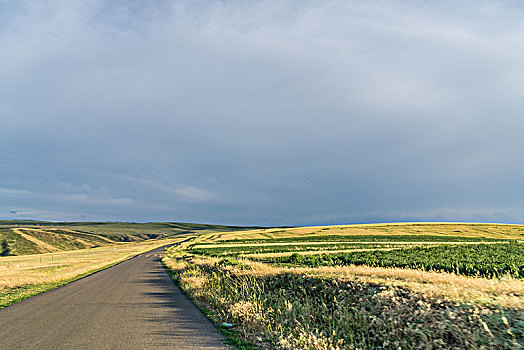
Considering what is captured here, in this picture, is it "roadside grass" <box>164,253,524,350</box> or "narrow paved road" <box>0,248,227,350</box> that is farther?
"narrow paved road" <box>0,248,227,350</box>

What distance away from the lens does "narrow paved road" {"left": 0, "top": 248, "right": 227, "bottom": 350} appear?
8.30 m

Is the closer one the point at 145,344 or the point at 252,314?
the point at 145,344

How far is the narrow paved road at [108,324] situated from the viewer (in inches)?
327

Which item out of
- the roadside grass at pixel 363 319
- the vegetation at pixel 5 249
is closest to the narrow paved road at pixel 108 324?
the roadside grass at pixel 363 319

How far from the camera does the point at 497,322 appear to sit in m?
6.22

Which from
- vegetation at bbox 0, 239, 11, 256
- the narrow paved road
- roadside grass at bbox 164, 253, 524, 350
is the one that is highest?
roadside grass at bbox 164, 253, 524, 350

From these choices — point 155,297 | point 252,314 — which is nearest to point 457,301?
point 252,314

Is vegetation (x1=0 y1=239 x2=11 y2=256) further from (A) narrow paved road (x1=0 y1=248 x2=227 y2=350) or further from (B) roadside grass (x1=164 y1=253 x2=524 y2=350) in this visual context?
(B) roadside grass (x1=164 y1=253 x2=524 y2=350)

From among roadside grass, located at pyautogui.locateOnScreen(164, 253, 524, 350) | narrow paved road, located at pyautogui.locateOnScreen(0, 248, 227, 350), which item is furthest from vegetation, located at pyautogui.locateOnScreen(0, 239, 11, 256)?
roadside grass, located at pyautogui.locateOnScreen(164, 253, 524, 350)

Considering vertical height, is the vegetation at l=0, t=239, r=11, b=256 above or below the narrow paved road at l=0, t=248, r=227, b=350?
below

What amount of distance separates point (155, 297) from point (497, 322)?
46.6ft

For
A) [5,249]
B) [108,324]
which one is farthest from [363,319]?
[5,249]

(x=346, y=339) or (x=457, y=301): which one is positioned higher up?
(x=457, y=301)

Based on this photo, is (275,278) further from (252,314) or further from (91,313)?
(91,313)
